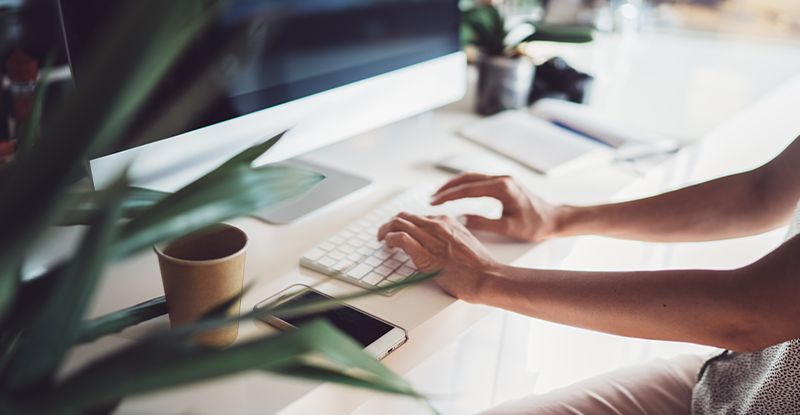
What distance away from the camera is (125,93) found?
0.26m

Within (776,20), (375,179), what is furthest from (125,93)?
(776,20)

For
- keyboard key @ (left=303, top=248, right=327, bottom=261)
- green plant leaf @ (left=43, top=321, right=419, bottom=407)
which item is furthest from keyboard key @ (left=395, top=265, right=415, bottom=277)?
green plant leaf @ (left=43, top=321, right=419, bottom=407)

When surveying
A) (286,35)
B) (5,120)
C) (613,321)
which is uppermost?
(286,35)

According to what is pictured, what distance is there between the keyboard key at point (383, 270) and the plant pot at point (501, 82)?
0.75 meters

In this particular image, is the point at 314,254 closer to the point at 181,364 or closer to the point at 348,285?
the point at 348,285

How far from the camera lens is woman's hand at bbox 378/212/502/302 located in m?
0.68

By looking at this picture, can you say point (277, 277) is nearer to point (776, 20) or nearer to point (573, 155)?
point (573, 155)

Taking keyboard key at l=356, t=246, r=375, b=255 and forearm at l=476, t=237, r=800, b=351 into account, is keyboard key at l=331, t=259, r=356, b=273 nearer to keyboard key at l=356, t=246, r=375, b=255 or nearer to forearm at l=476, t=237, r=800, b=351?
keyboard key at l=356, t=246, r=375, b=255

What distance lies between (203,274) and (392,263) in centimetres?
26

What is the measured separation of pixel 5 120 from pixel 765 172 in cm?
124

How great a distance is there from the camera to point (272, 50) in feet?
2.59

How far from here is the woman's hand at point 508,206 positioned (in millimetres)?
819

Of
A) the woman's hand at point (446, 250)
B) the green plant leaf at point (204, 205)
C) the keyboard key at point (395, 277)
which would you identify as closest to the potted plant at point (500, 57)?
the woman's hand at point (446, 250)

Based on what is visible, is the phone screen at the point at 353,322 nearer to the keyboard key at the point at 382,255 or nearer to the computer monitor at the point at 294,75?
the keyboard key at the point at 382,255
